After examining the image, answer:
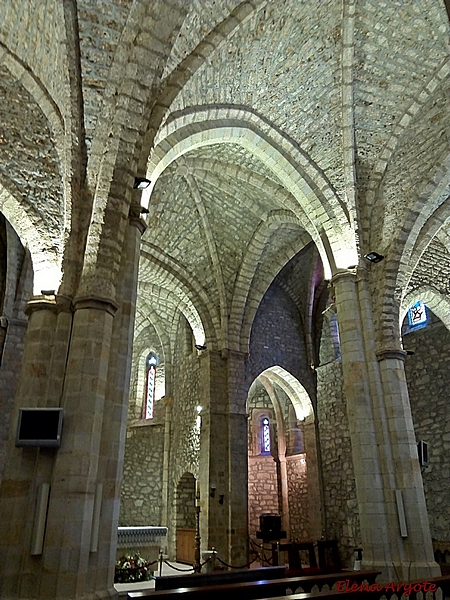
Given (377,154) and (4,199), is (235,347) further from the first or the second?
(4,199)

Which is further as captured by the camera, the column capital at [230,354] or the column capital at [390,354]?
the column capital at [230,354]

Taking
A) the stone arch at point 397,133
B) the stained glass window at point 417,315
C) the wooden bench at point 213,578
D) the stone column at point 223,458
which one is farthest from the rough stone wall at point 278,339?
the wooden bench at point 213,578

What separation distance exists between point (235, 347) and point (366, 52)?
829 cm

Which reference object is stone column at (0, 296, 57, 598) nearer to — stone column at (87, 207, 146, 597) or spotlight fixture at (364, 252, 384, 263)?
stone column at (87, 207, 146, 597)

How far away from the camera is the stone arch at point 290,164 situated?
8.88 meters

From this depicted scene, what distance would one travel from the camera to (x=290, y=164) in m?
9.77

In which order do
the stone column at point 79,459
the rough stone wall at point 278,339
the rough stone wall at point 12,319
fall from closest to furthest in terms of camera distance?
the stone column at point 79,459 < the rough stone wall at point 12,319 < the rough stone wall at point 278,339

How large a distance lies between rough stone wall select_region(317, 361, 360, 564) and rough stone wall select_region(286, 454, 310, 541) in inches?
61.5

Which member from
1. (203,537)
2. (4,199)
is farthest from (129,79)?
(203,537)

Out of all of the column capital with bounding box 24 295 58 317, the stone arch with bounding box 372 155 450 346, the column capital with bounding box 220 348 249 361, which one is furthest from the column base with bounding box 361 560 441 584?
the column capital with bounding box 220 348 249 361

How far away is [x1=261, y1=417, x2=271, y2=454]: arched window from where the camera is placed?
19.3 m

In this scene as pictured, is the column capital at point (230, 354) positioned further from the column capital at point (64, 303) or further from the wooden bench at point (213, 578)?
the column capital at point (64, 303)

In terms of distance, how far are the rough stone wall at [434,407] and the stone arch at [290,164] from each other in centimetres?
539

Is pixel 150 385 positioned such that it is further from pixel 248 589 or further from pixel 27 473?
pixel 27 473
